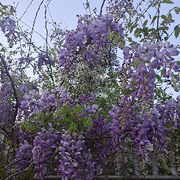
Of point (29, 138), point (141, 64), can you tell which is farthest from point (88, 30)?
point (29, 138)

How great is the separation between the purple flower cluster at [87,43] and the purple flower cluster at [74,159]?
0.97m

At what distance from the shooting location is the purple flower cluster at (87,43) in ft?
9.45

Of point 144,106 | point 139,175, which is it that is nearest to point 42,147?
point 144,106

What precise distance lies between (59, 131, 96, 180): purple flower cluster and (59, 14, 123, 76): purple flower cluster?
3.18 ft

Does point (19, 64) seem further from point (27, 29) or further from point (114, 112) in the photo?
point (114, 112)

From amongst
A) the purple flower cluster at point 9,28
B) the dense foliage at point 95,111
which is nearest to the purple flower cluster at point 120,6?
the dense foliage at point 95,111

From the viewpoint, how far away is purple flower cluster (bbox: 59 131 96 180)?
2.09 meters

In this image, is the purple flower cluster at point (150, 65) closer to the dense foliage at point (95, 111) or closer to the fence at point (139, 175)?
the dense foliage at point (95, 111)

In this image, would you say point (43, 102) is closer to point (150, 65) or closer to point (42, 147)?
point (42, 147)

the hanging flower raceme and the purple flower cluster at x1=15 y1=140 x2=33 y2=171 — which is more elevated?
the hanging flower raceme

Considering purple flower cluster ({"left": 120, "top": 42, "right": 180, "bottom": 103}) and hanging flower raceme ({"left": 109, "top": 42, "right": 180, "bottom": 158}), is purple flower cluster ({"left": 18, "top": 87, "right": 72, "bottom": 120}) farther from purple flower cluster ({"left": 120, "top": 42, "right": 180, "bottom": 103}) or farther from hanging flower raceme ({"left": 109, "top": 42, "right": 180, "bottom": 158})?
purple flower cluster ({"left": 120, "top": 42, "right": 180, "bottom": 103})

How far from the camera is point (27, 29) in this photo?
4.08 meters

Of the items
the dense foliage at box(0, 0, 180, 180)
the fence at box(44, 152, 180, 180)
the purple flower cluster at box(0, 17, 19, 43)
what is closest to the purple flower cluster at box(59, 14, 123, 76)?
the dense foliage at box(0, 0, 180, 180)

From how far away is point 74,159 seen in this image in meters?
2.18
